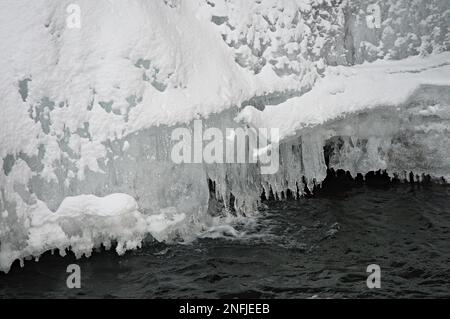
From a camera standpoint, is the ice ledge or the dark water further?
the ice ledge

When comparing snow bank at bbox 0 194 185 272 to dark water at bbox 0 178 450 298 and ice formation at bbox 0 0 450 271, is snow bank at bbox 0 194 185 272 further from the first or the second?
dark water at bbox 0 178 450 298

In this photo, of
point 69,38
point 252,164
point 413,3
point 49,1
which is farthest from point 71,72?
point 413,3

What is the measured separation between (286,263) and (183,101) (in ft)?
8.95

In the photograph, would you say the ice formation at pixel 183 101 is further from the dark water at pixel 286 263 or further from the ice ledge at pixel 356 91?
the dark water at pixel 286 263

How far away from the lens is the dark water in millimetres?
6586

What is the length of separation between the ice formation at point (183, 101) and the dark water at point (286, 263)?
348 mm

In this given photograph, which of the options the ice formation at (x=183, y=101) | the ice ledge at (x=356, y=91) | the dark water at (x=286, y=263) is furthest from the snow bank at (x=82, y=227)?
the ice ledge at (x=356, y=91)

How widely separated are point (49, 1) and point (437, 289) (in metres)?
6.38

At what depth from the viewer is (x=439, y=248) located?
24.7 ft

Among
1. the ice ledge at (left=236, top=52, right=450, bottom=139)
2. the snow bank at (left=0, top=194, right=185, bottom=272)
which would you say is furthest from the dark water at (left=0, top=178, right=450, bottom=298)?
the ice ledge at (left=236, top=52, right=450, bottom=139)

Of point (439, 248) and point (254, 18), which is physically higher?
point (254, 18)

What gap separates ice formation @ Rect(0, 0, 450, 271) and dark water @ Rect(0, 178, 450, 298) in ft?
1.14

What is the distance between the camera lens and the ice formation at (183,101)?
6875mm
